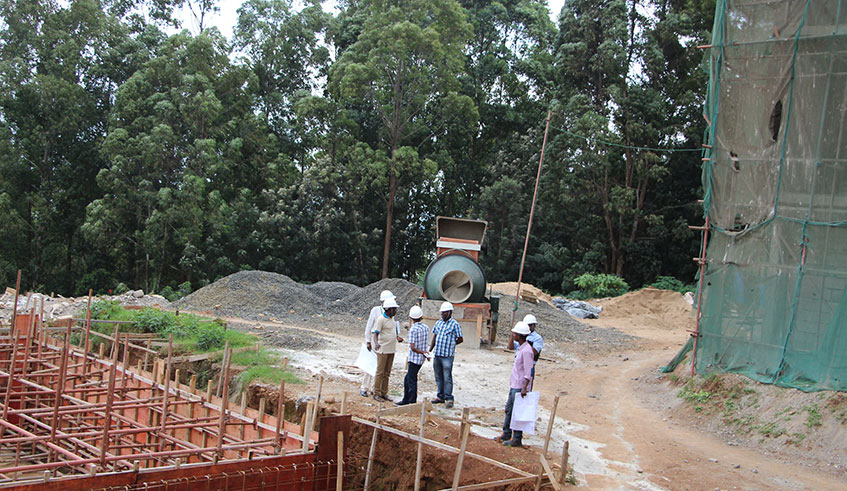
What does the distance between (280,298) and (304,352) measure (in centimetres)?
934

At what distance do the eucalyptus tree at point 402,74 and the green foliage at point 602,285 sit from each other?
8.71 m

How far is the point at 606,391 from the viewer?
13.7 metres

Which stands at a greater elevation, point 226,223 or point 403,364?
point 226,223

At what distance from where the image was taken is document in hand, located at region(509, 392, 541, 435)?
855cm

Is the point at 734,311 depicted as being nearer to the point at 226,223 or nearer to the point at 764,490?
the point at 764,490

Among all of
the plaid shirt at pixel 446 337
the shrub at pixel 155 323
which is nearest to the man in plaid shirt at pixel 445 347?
the plaid shirt at pixel 446 337

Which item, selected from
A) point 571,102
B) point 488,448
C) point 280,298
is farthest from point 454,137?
point 488,448

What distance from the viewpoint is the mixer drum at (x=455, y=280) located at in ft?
59.6

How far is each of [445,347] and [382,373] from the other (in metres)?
1.13

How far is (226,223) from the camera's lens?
32.3m

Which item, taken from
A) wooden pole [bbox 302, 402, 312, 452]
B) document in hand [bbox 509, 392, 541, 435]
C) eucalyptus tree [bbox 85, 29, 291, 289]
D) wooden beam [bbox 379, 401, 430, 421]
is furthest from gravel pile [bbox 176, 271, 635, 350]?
wooden pole [bbox 302, 402, 312, 452]

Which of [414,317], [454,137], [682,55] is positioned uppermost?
[682,55]

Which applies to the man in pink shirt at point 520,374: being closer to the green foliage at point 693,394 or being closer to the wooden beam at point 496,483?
the wooden beam at point 496,483

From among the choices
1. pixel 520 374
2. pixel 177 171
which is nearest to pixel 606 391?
pixel 520 374
